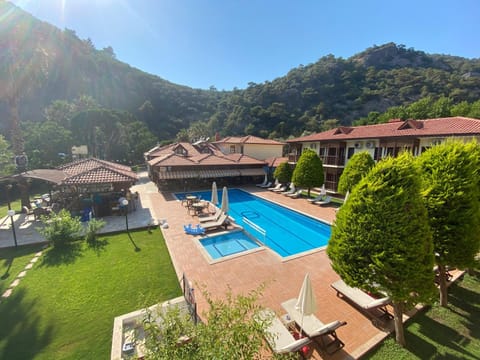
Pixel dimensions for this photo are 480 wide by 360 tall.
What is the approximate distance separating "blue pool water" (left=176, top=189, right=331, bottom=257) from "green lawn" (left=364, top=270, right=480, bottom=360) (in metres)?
7.00

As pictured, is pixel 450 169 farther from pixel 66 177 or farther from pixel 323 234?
pixel 66 177

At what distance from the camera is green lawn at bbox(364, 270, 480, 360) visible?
229 inches

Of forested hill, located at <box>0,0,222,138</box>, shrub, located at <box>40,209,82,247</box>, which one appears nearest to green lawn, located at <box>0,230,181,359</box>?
shrub, located at <box>40,209,82,247</box>

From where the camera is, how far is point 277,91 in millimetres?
87125

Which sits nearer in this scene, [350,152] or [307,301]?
[307,301]

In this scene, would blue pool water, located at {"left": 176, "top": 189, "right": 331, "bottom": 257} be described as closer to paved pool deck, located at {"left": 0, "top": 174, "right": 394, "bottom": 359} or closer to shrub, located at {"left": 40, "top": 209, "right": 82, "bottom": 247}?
paved pool deck, located at {"left": 0, "top": 174, "right": 394, "bottom": 359}

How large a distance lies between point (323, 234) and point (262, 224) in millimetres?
5004

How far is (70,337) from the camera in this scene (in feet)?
21.1

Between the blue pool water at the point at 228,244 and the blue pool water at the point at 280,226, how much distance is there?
43.0 inches

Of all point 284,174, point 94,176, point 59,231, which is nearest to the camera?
point 59,231

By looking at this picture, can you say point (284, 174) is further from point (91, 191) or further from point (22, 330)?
point (22, 330)

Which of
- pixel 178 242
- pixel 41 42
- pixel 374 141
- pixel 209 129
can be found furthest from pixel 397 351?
pixel 209 129

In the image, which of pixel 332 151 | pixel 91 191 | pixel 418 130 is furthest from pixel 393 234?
pixel 332 151

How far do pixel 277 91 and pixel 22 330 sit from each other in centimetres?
9378
